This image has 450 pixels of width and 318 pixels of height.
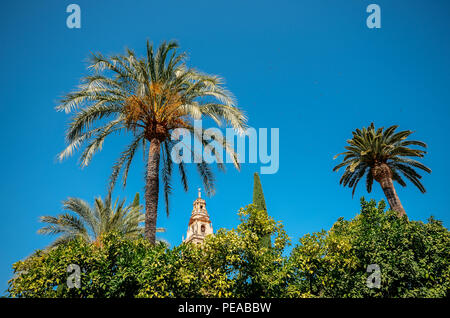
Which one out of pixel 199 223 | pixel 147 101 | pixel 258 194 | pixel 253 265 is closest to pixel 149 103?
pixel 147 101

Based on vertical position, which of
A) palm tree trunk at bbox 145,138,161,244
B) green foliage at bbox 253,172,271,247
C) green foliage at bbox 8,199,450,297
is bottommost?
green foliage at bbox 8,199,450,297

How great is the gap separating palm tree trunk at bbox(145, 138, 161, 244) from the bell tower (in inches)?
1573

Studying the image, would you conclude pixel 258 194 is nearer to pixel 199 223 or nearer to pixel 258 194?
pixel 258 194

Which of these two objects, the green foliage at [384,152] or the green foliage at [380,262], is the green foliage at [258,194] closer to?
the green foliage at [384,152]

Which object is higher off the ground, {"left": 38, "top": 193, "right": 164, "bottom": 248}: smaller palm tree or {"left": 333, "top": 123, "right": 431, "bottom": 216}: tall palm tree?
{"left": 333, "top": 123, "right": 431, "bottom": 216}: tall palm tree

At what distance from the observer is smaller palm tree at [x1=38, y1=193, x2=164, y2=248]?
15641 mm

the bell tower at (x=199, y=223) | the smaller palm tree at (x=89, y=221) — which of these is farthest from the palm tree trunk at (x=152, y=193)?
the bell tower at (x=199, y=223)

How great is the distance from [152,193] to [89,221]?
839cm

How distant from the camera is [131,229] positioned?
17125 mm

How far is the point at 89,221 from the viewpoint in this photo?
16188 millimetres

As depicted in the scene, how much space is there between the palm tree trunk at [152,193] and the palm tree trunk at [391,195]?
13.6m

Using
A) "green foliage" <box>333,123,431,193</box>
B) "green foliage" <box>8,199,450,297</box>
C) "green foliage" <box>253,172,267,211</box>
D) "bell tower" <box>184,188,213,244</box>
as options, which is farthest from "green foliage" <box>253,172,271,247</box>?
"bell tower" <box>184,188,213,244</box>

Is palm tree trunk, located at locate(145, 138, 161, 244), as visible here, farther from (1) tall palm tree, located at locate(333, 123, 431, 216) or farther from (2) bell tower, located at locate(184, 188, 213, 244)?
(2) bell tower, located at locate(184, 188, 213, 244)
